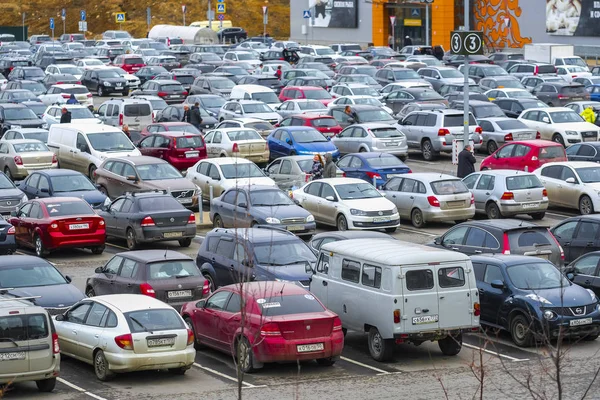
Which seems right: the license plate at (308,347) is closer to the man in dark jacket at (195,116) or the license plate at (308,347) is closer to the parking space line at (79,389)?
the parking space line at (79,389)

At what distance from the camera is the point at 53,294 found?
67.5ft

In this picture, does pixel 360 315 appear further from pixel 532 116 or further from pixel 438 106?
pixel 438 106

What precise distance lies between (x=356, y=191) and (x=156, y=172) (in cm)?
553

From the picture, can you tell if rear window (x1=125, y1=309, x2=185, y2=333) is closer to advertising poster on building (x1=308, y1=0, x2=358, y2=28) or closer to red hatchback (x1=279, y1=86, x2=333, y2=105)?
red hatchback (x1=279, y1=86, x2=333, y2=105)

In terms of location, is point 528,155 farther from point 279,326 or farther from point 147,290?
point 279,326

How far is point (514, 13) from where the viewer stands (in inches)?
3401

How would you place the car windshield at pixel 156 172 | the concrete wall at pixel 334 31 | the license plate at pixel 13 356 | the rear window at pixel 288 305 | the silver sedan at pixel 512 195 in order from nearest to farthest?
the license plate at pixel 13 356, the rear window at pixel 288 305, the silver sedan at pixel 512 195, the car windshield at pixel 156 172, the concrete wall at pixel 334 31

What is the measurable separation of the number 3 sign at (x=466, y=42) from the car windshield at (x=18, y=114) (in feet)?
54.3

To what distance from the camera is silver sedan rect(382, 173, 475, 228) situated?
1200 inches

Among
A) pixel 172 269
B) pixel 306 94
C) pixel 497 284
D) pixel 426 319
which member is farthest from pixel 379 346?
pixel 306 94

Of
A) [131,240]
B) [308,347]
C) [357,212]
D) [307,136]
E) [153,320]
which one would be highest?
[307,136]

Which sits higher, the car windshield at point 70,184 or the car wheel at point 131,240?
the car windshield at point 70,184

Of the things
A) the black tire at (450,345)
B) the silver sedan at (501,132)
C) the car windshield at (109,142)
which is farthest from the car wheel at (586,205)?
the car windshield at (109,142)

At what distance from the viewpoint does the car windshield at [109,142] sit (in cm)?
3709
